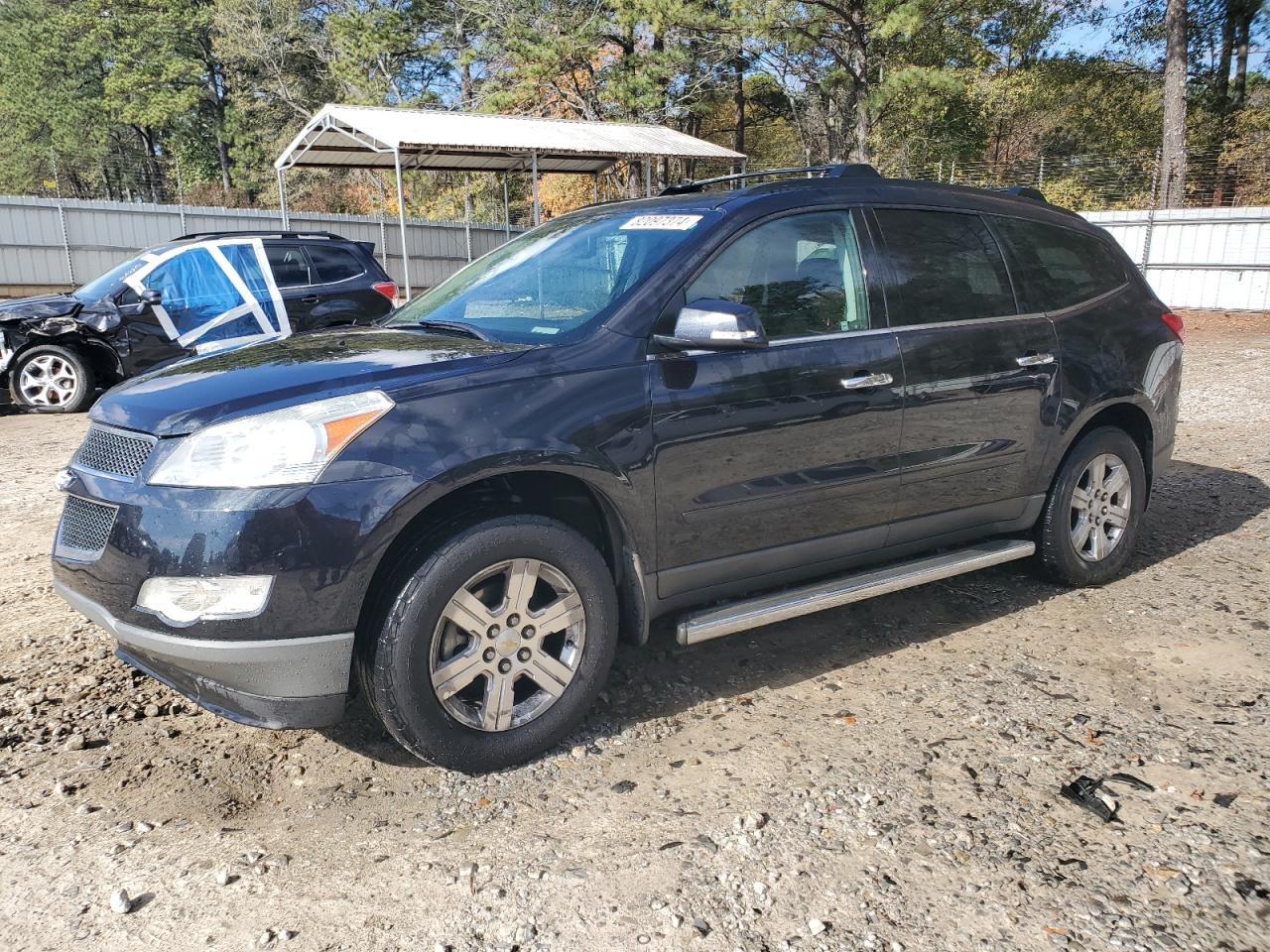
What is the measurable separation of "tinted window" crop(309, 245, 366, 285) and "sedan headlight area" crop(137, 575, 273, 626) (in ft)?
26.7

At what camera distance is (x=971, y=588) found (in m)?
4.68

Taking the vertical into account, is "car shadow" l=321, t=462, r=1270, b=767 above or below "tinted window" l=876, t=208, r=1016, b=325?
below

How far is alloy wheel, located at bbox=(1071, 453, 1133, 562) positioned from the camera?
450cm

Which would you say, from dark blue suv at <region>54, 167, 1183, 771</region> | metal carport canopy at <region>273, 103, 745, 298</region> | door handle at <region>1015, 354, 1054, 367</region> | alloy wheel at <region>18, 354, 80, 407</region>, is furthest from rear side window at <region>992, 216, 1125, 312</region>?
metal carport canopy at <region>273, 103, 745, 298</region>

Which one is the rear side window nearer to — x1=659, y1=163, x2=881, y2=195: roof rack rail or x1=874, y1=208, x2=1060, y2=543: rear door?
x1=874, y1=208, x2=1060, y2=543: rear door

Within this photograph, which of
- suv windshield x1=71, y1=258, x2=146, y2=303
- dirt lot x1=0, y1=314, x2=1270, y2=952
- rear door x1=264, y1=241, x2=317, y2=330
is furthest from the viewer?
rear door x1=264, y1=241, x2=317, y2=330

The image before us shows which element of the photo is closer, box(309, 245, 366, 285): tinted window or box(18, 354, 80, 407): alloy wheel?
box(18, 354, 80, 407): alloy wheel

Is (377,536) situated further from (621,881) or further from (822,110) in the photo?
(822,110)

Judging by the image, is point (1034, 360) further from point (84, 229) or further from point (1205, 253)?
point (84, 229)

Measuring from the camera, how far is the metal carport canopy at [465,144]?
1580cm

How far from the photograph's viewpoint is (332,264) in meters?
10.2

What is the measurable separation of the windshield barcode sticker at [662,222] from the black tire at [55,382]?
26.1 feet

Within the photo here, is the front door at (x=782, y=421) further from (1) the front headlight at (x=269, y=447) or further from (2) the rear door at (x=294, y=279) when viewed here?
(2) the rear door at (x=294, y=279)

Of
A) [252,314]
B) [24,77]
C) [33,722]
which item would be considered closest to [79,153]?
[24,77]
